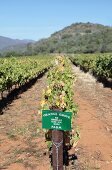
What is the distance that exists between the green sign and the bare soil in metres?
2.04

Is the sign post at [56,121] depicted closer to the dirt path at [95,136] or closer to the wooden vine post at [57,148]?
the wooden vine post at [57,148]

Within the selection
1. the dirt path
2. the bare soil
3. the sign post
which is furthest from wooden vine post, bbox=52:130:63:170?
the dirt path

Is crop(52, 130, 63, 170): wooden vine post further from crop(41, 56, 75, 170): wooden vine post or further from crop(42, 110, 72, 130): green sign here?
crop(42, 110, 72, 130): green sign

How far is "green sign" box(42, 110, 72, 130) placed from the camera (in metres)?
6.69

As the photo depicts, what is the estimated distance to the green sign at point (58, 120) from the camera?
6686 mm

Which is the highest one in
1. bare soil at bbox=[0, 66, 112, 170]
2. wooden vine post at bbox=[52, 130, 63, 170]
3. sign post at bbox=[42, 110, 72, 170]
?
sign post at bbox=[42, 110, 72, 170]

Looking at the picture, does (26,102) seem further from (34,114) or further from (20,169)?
(20,169)

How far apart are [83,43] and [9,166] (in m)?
183

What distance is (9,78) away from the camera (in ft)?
70.7

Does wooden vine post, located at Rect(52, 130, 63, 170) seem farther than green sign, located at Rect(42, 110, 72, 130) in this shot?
Yes

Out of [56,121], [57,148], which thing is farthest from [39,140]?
[56,121]

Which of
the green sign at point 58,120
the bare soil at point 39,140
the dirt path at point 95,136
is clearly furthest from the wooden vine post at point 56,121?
the dirt path at point 95,136

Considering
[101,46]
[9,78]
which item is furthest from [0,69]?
[101,46]

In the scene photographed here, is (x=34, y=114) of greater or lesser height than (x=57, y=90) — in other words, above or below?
below
